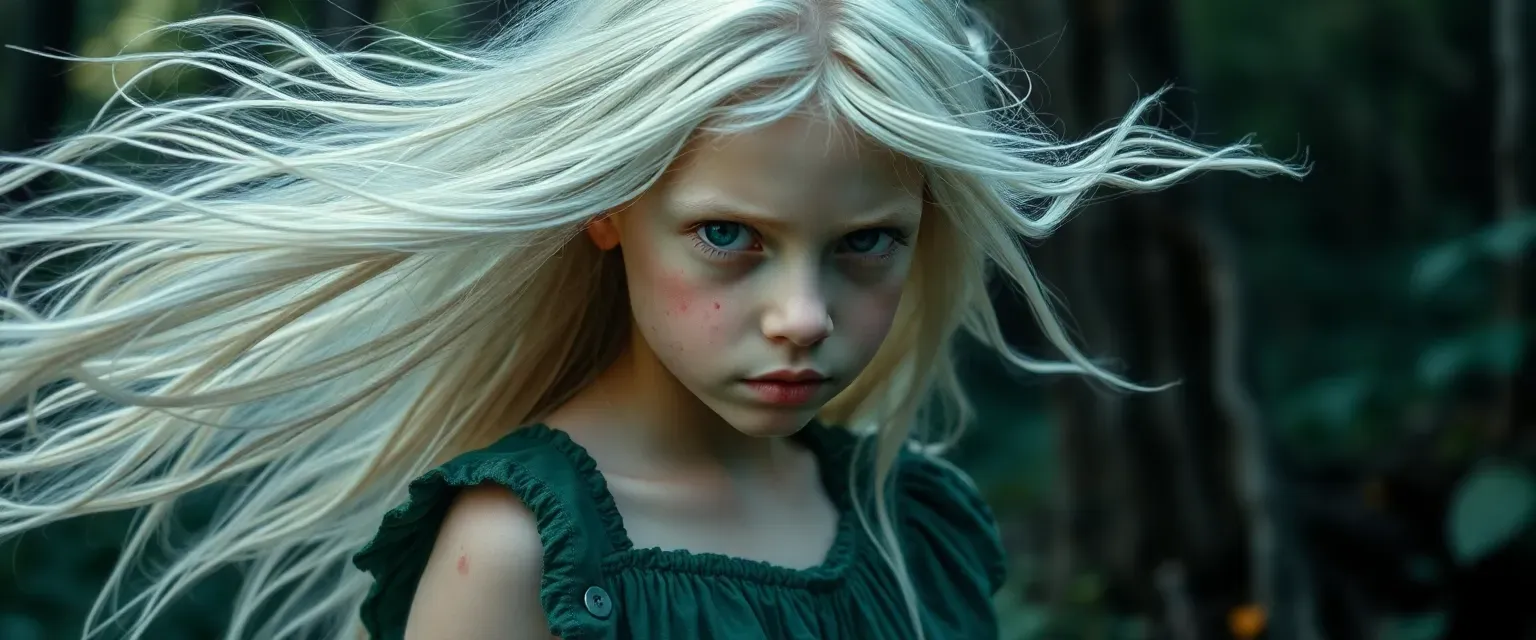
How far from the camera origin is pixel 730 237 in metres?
1.62

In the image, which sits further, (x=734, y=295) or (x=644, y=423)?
(x=644, y=423)

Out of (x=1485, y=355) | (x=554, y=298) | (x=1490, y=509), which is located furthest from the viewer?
(x=1485, y=355)

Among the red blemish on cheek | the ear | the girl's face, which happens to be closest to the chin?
the girl's face

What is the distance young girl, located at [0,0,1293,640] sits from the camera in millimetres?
1598

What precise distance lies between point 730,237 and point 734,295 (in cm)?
6

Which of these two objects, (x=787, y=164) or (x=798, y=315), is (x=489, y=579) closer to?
(x=798, y=315)

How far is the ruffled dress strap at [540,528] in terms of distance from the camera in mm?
1597

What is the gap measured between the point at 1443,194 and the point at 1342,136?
39cm

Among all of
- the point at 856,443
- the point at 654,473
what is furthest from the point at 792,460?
the point at 654,473

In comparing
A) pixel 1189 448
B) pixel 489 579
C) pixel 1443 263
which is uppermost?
pixel 1443 263

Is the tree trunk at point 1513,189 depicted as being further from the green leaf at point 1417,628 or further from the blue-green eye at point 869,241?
the blue-green eye at point 869,241

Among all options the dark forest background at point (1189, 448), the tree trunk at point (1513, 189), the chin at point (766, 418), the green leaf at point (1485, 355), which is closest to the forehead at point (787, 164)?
the chin at point (766, 418)

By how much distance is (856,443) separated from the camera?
211 centimetres

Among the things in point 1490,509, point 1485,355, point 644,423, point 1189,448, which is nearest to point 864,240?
point 644,423
